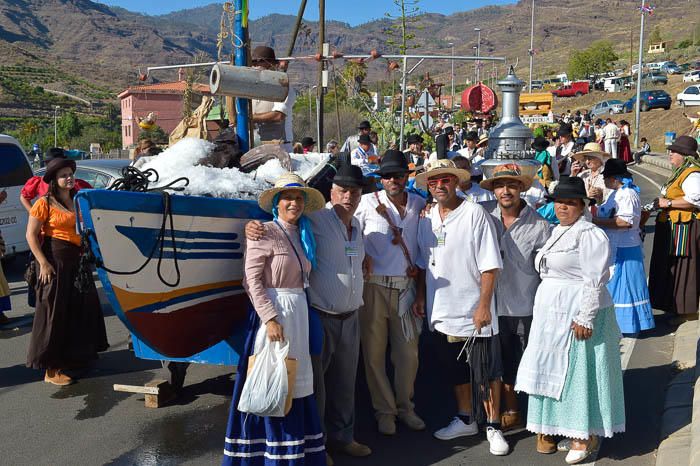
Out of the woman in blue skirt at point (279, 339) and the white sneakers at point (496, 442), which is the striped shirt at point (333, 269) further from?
the white sneakers at point (496, 442)

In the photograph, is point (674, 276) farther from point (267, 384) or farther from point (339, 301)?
point (267, 384)

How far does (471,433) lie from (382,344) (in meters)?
0.86

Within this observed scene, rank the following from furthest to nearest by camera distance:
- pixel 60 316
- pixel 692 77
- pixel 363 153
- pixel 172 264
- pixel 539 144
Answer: pixel 692 77 → pixel 363 153 → pixel 539 144 → pixel 60 316 → pixel 172 264

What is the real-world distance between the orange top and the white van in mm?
4858

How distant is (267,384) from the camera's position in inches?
168

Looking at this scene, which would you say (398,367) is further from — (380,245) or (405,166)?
(405,166)

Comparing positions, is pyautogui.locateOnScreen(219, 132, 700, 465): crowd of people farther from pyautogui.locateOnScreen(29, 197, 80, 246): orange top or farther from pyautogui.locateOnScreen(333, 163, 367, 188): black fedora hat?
pyautogui.locateOnScreen(29, 197, 80, 246): orange top

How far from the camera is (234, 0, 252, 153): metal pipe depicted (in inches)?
260

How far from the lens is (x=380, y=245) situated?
5297 mm

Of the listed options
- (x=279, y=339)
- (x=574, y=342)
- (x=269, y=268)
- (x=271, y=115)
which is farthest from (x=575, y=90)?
(x=279, y=339)

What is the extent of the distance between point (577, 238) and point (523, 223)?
1.83 feet

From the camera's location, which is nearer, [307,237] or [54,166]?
[307,237]

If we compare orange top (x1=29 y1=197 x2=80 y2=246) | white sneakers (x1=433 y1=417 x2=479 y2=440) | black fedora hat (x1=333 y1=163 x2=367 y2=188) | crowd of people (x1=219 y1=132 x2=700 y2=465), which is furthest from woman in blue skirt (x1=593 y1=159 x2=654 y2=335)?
orange top (x1=29 y1=197 x2=80 y2=246)

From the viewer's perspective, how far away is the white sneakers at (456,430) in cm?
524
